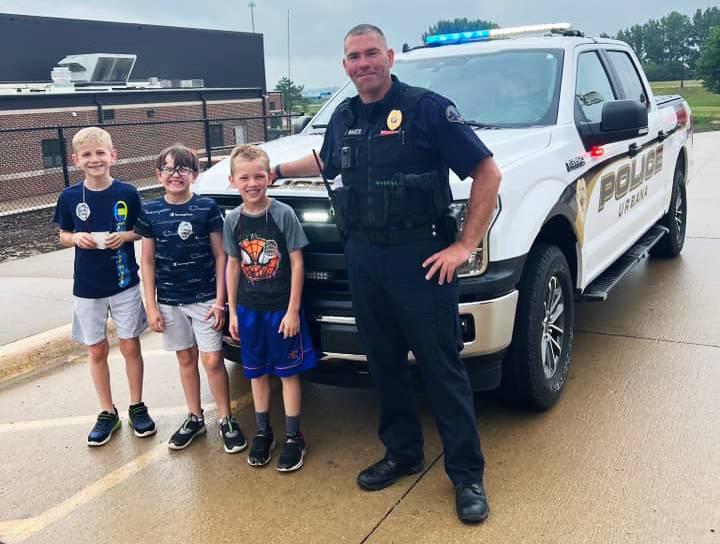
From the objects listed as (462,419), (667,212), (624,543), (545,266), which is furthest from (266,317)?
(667,212)

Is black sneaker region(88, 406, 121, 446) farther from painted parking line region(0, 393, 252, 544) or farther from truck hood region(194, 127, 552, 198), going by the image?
truck hood region(194, 127, 552, 198)

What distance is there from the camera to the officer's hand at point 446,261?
9.04 feet

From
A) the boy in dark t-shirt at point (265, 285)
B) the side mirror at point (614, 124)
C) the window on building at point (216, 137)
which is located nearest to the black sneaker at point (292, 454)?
the boy in dark t-shirt at point (265, 285)

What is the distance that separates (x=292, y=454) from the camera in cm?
341

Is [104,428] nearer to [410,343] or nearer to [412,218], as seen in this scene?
[410,343]

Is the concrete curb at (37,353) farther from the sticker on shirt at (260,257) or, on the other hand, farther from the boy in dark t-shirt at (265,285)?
the sticker on shirt at (260,257)

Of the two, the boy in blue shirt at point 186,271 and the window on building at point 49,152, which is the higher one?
the window on building at point 49,152

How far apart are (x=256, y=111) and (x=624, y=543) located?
3330 cm

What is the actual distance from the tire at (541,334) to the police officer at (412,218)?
55cm

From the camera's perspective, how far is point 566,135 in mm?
3998

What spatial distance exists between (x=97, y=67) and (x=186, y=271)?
3098cm

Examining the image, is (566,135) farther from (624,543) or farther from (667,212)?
(667,212)

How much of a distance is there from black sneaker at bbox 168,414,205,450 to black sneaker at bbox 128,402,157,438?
17 centimetres

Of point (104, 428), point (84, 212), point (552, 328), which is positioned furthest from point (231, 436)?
point (552, 328)
